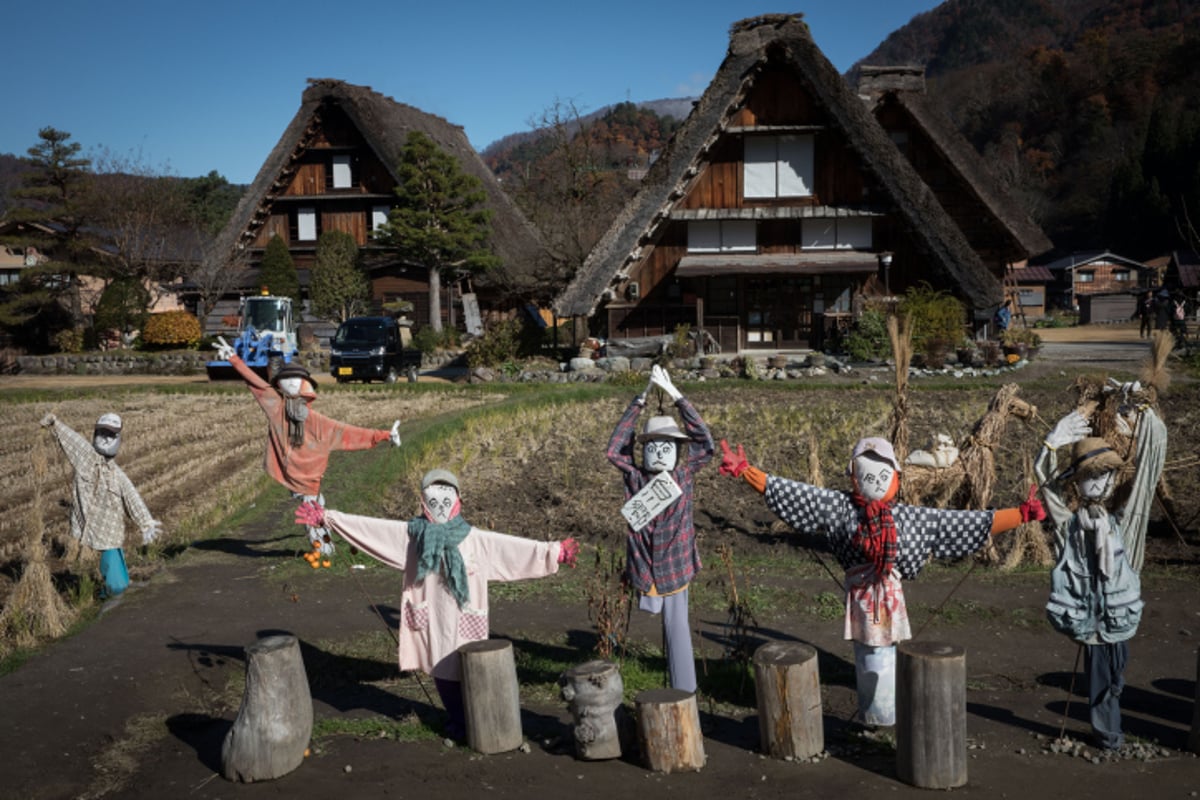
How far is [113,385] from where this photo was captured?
24.8 metres

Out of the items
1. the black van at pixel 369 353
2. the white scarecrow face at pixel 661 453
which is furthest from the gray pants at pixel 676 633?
the black van at pixel 369 353

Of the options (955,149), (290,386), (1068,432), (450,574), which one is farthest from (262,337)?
(1068,432)

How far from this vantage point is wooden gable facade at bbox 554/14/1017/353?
23.7 metres

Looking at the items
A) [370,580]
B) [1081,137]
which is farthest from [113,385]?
[1081,137]

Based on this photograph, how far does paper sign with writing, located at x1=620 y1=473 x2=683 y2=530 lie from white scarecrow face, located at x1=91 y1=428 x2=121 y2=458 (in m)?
4.74

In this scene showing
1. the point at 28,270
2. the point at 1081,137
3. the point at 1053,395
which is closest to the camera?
the point at 1053,395

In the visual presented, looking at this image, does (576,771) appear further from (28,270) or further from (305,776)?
(28,270)

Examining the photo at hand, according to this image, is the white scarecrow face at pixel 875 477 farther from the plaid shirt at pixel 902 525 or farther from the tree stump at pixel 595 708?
the tree stump at pixel 595 708

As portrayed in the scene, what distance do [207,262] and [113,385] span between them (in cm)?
952

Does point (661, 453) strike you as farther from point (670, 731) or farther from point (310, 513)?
point (310, 513)

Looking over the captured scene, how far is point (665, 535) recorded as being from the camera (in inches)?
232

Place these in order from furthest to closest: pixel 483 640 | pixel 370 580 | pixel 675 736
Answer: pixel 370 580 < pixel 483 640 < pixel 675 736

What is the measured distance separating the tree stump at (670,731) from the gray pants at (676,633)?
1.94ft

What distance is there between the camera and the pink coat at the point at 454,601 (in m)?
5.86
